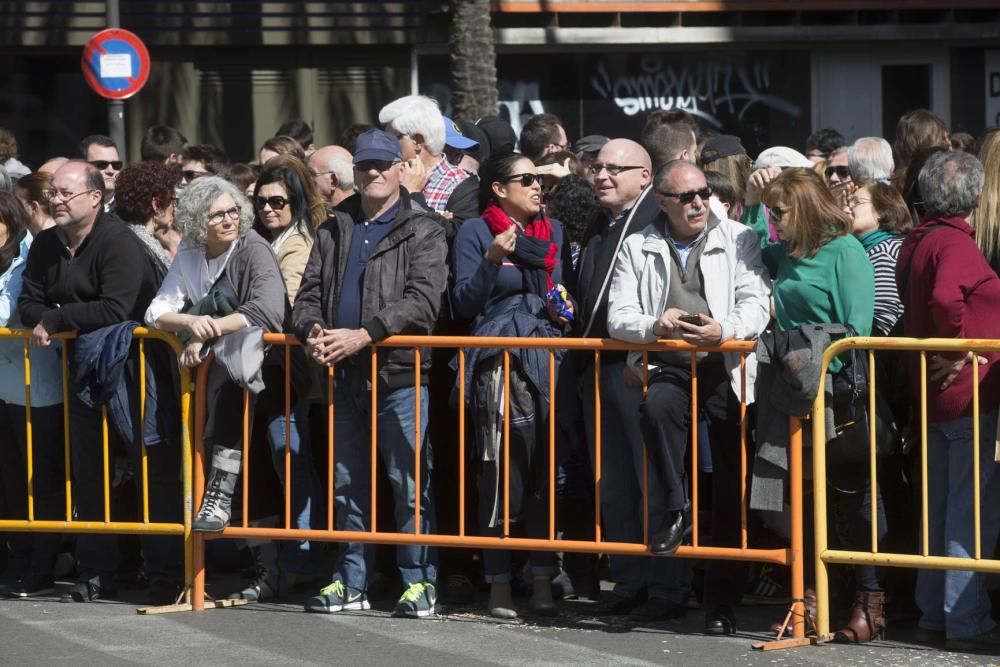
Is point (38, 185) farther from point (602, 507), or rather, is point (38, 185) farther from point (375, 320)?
point (602, 507)

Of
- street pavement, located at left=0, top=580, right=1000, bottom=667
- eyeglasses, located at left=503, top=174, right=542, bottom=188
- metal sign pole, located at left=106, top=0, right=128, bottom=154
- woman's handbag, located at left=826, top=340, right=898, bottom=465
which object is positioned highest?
metal sign pole, located at left=106, top=0, right=128, bottom=154

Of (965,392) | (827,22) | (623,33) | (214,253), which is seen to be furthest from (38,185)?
(827,22)

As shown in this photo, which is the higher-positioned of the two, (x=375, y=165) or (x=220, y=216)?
(x=375, y=165)

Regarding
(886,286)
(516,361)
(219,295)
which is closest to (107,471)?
(219,295)

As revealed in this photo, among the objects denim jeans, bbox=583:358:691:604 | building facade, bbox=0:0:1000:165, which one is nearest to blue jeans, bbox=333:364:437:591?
denim jeans, bbox=583:358:691:604

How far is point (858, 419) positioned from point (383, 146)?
2416mm

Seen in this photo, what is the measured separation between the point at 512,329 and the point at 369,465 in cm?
93

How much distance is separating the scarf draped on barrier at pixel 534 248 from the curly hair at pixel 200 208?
111 cm

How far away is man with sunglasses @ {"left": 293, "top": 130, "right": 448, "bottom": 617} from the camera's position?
743 centimetres

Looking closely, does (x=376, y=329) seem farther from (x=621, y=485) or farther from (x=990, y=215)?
(x=990, y=215)

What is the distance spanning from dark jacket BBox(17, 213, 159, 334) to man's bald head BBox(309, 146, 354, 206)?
1.22 metres

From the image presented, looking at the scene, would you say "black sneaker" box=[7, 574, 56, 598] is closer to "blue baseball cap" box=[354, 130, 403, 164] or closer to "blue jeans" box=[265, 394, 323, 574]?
"blue jeans" box=[265, 394, 323, 574]

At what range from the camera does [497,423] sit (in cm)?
736

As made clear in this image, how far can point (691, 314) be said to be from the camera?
6.97 metres
